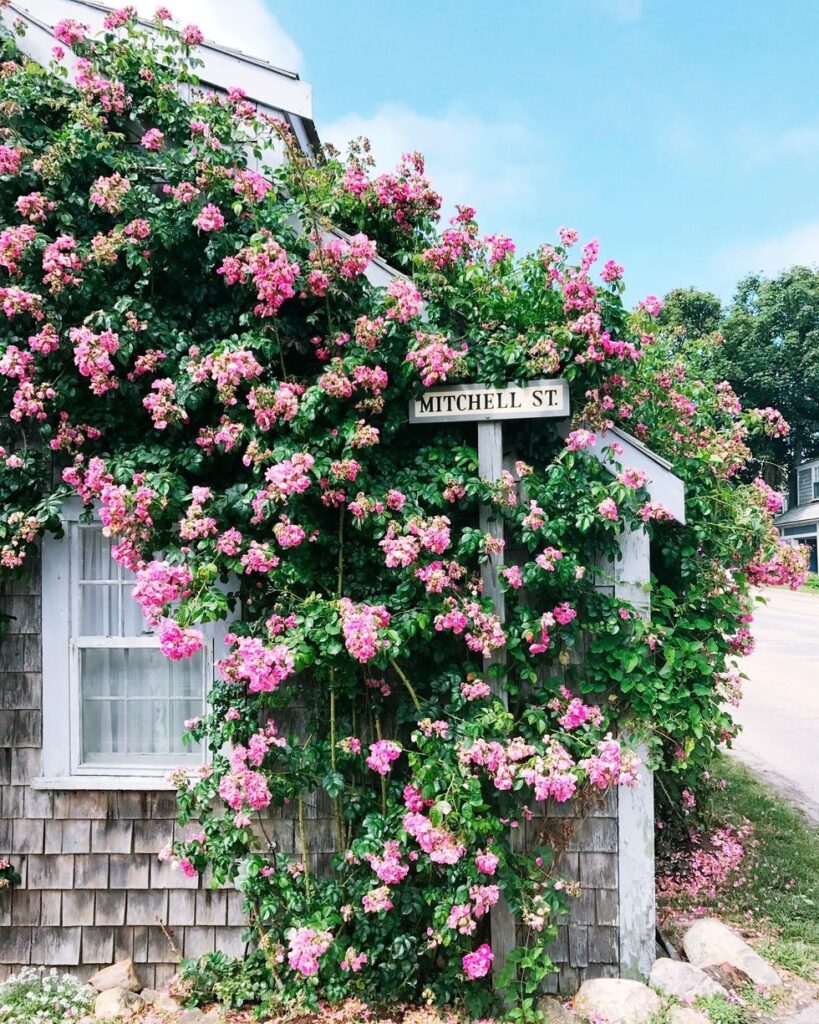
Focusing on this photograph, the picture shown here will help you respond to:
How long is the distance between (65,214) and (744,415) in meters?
3.80

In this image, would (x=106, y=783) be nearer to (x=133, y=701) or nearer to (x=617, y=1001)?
(x=133, y=701)

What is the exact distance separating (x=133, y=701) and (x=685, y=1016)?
2.79 metres

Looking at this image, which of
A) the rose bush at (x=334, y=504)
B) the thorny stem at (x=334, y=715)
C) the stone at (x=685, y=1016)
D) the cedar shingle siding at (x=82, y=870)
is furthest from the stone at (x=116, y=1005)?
the stone at (x=685, y=1016)

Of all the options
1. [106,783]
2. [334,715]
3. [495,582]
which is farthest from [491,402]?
[106,783]

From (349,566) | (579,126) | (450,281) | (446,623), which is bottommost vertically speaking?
(446,623)

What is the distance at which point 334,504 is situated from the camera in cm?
287

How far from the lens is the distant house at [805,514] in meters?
26.7

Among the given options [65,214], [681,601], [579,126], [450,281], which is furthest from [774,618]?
[65,214]

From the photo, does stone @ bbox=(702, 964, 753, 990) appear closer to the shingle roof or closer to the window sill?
the window sill

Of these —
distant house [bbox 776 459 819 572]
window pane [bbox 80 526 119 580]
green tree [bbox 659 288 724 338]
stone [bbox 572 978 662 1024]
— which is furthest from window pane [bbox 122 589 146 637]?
green tree [bbox 659 288 724 338]

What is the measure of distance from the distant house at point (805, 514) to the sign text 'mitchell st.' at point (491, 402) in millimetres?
26863

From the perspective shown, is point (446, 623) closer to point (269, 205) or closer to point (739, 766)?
point (269, 205)

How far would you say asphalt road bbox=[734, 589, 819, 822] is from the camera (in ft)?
19.1

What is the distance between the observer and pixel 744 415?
4004 mm
